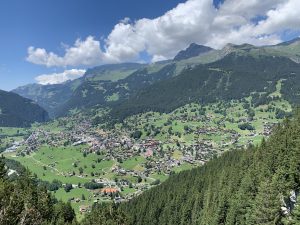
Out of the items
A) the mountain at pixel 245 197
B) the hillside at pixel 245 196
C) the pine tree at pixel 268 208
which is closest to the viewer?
the pine tree at pixel 268 208

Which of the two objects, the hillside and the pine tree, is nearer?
the pine tree

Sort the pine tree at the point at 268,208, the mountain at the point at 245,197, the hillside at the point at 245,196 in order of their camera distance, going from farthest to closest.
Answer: the hillside at the point at 245,196 → the mountain at the point at 245,197 → the pine tree at the point at 268,208

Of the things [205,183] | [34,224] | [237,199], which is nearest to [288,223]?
[237,199]

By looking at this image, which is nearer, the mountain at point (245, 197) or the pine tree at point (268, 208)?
the pine tree at point (268, 208)

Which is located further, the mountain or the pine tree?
the mountain

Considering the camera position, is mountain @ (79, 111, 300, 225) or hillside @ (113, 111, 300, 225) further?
hillside @ (113, 111, 300, 225)

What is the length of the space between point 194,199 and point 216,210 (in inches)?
1332

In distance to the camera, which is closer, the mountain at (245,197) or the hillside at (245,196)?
the mountain at (245,197)

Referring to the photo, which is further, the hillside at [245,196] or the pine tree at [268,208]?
the hillside at [245,196]

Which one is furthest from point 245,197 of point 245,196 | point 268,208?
point 268,208

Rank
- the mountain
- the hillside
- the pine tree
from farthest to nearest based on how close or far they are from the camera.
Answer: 1. the hillside
2. the mountain
3. the pine tree

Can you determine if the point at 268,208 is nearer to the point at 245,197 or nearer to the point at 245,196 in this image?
the point at 245,197

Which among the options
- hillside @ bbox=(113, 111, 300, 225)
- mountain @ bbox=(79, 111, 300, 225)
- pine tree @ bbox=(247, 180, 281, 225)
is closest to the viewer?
pine tree @ bbox=(247, 180, 281, 225)

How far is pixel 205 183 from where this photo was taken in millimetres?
149000
